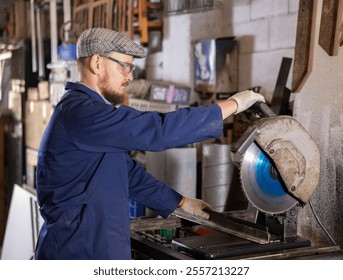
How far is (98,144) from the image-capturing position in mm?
2098

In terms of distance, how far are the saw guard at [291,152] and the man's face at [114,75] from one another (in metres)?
0.53

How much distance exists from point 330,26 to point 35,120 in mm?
4249

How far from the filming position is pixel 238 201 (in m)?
3.95

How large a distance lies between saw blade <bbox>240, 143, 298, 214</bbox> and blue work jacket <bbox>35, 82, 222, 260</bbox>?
0.16 m

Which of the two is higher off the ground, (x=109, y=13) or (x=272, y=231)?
(x=109, y=13)

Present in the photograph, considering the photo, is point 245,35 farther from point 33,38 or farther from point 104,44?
point 33,38

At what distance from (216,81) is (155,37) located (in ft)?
3.92

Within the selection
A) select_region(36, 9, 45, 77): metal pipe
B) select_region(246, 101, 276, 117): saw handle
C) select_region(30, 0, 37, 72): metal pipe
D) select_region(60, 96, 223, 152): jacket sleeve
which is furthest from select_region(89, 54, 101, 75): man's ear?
select_region(30, 0, 37, 72): metal pipe

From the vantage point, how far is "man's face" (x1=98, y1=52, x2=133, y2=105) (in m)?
2.27

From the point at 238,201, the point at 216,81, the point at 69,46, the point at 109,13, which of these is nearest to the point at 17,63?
the point at 69,46

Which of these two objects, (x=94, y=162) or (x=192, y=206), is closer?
(x=94, y=162)

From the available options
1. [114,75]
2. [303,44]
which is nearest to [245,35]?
[303,44]
